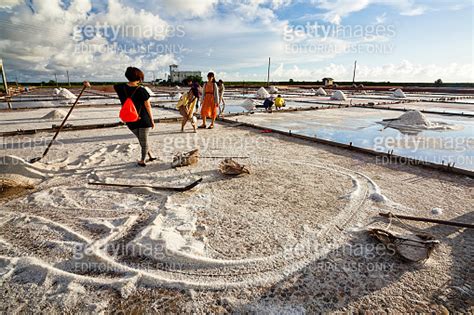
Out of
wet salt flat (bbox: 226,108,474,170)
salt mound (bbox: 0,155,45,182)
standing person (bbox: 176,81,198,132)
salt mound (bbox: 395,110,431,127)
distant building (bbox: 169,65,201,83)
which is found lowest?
salt mound (bbox: 0,155,45,182)

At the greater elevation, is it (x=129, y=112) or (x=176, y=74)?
(x=176, y=74)

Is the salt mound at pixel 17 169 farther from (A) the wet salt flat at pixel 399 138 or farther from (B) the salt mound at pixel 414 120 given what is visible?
(B) the salt mound at pixel 414 120

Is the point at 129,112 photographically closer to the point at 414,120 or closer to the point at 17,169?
the point at 17,169

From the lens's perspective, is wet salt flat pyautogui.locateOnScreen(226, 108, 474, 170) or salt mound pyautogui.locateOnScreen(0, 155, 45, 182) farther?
wet salt flat pyautogui.locateOnScreen(226, 108, 474, 170)

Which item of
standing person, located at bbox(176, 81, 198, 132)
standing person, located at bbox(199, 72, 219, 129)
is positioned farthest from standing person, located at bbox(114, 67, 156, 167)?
standing person, located at bbox(199, 72, 219, 129)

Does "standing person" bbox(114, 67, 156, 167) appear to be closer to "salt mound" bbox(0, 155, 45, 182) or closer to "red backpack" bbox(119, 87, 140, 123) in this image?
"red backpack" bbox(119, 87, 140, 123)

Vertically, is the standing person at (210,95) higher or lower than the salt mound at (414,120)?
higher

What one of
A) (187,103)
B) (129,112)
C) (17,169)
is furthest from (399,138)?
(17,169)

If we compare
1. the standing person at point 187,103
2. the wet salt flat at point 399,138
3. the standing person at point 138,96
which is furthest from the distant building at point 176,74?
the standing person at point 138,96

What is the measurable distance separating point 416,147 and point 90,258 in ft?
23.7

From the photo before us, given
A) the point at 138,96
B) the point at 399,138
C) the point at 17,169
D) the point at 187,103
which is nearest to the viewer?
the point at 17,169

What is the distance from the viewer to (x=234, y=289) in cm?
207

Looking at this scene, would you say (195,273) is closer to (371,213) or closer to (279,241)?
(279,241)

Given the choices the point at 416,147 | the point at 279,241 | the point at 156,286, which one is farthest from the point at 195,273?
the point at 416,147
